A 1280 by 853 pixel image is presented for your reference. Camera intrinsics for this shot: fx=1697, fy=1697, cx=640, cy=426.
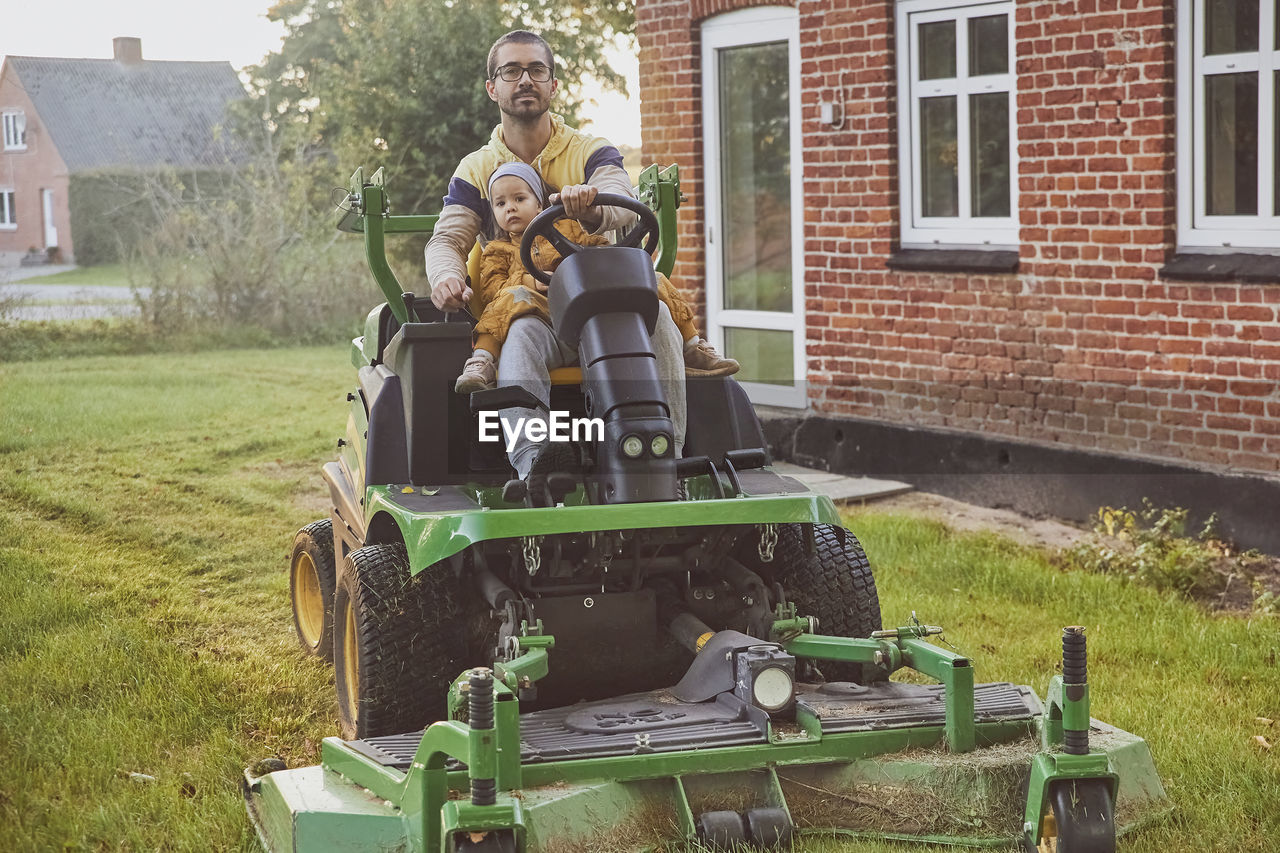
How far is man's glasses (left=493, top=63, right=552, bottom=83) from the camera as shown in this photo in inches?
187

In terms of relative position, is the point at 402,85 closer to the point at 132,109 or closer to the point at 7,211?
the point at 132,109

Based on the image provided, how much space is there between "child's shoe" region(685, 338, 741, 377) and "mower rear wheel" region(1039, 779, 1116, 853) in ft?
5.10

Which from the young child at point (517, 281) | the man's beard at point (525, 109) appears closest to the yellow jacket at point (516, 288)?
the young child at point (517, 281)

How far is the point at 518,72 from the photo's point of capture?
4.76m

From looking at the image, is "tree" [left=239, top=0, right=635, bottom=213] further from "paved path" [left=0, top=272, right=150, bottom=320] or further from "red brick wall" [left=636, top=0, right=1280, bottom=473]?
"red brick wall" [left=636, top=0, right=1280, bottom=473]

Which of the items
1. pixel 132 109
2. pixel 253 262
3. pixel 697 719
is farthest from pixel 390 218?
pixel 253 262

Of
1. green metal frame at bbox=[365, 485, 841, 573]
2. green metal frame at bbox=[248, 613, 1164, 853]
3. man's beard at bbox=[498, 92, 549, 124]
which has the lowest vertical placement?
green metal frame at bbox=[248, 613, 1164, 853]

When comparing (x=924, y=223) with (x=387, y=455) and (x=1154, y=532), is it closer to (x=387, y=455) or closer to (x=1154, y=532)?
(x=1154, y=532)

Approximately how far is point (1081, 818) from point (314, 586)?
3.02 metres

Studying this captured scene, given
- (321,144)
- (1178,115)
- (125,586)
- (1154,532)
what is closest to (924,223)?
(1178,115)

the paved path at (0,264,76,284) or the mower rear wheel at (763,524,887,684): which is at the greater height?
the paved path at (0,264,76,284)

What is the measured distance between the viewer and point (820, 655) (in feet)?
13.3

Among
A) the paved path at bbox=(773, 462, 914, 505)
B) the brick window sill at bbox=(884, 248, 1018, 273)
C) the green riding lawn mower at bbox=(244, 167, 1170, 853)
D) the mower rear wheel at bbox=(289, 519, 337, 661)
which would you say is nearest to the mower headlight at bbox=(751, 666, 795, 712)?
the green riding lawn mower at bbox=(244, 167, 1170, 853)

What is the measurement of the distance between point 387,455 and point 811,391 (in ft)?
15.9
